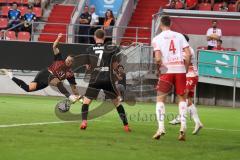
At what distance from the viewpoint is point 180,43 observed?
14.6 m

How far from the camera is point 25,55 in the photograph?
109 feet

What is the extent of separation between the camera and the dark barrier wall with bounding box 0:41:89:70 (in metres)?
33.1

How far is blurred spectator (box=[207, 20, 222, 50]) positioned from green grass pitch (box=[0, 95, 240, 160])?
11.2 m

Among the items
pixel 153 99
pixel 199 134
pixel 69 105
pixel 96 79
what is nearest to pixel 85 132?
pixel 96 79

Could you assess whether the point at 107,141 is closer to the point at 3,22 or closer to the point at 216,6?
the point at 216,6

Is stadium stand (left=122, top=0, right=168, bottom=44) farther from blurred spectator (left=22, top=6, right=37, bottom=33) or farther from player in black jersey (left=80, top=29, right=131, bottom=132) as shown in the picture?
player in black jersey (left=80, top=29, right=131, bottom=132)

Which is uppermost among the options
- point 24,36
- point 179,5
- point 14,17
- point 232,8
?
point 179,5

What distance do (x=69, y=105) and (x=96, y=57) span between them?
664 centimetres

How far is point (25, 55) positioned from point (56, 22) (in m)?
4.56

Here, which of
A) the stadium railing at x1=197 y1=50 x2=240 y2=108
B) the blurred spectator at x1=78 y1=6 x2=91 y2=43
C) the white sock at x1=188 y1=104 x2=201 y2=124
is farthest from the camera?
the blurred spectator at x1=78 y1=6 x2=91 y2=43

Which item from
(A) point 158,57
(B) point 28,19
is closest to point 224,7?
(B) point 28,19

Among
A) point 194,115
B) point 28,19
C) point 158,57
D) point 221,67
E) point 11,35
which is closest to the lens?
point 158,57

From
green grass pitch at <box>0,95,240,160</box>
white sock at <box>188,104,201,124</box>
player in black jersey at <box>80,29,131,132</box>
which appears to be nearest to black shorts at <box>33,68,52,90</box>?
green grass pitch at <box>0,95,240,160</box>

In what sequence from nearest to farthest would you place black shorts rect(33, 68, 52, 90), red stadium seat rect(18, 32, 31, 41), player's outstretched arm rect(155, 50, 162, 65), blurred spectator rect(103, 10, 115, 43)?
1. player's outstretched arm rect(155, 50, 162, 65)
2. black shorts rect(33, 68, 52, 90)
3. blurred spectator rect(103, 10, 115, 43)
4. red stadium seat rect(18, 32, 31, 41)
